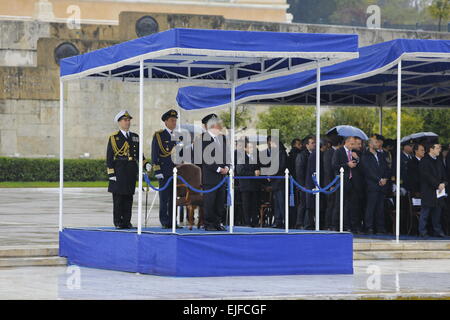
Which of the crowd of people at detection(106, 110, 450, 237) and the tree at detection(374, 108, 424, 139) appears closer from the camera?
the crowd of people at detection(106, 110, 450, 237)

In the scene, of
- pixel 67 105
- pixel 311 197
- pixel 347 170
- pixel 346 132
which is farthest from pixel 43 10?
pixel 347 170

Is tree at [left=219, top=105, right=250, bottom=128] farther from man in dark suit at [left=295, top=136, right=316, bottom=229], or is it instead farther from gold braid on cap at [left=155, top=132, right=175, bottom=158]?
gold braid on cap at [left=155, top=132, right=175, bottom=158]

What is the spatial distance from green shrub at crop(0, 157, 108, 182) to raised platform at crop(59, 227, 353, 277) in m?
28.7

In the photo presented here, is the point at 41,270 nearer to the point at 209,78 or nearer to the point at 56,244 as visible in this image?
the point at 56,244

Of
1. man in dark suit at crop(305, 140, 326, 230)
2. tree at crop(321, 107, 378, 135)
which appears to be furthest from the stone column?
man in dark suit at crop(305, 140, 326, 230)

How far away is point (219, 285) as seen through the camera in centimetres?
1329

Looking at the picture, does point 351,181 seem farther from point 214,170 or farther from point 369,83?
point 214,170

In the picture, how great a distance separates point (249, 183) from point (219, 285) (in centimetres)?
796

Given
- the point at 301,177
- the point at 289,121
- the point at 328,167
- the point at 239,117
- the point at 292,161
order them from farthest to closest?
1. the point at 289,121
2. the point at 239,117
3. the point at 292,161
4. the point at 301,177
5. the point at 328,167

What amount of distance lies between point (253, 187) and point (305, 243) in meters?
6.49

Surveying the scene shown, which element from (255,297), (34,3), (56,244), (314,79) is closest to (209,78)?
(314,79)

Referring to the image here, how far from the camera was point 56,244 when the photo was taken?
57.3ft

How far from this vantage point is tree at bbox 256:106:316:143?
46.4 metres

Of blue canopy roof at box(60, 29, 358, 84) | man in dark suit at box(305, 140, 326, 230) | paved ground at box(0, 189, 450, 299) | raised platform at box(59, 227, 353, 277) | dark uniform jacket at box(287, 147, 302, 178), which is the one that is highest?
blue canopy roof at box(60, 29, 358, 84)
